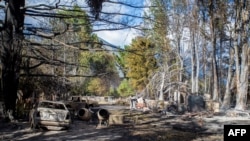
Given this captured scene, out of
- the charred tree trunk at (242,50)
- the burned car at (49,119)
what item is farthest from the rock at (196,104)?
the burned car at (49,119)

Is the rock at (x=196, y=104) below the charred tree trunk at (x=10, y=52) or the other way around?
below

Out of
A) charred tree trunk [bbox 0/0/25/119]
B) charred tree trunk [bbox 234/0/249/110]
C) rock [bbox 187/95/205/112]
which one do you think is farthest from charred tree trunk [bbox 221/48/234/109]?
charred tree trunk [bbox 0/0/25/119]

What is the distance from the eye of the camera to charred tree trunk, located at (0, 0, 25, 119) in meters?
16.3

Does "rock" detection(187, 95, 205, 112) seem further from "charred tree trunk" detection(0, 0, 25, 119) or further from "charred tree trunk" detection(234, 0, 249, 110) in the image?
"charred tree trunk" detection(0, 0, 25, 119)

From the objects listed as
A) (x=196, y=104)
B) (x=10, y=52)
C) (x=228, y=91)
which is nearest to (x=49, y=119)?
(x=10, y=52)

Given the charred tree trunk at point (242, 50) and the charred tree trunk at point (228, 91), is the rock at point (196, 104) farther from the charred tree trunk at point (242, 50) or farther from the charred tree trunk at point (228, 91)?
the charred tree trunk at point (228, 91)

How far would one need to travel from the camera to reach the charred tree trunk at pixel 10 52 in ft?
53.6

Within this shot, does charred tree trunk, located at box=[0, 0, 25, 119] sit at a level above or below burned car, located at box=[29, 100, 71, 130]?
above

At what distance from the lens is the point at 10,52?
16.2 meters

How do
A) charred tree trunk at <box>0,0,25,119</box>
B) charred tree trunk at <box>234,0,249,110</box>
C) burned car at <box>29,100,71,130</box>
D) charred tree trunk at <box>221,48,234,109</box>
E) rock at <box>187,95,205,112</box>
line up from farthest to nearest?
charred tree trunk at <box>221,48,234,109</box>, charred tree trunk at <box>234,0,249,110</box>, rock at <box>187,95,205,112</box>, charred tree trunk at <box>0,0,25,119</box>, burned car at <box>29,100,71,130</box>

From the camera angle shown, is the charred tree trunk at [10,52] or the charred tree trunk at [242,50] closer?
the charred tree trunk at [10,52]

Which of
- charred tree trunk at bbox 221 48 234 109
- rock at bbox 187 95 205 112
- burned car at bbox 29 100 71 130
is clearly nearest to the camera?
burned car at bbox 29 100 71 130

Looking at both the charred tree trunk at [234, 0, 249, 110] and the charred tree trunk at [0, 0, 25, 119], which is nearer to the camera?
the charred tree trunk at [0, 0, 25, 119]

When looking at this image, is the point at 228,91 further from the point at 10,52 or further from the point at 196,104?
the point at 10,52
